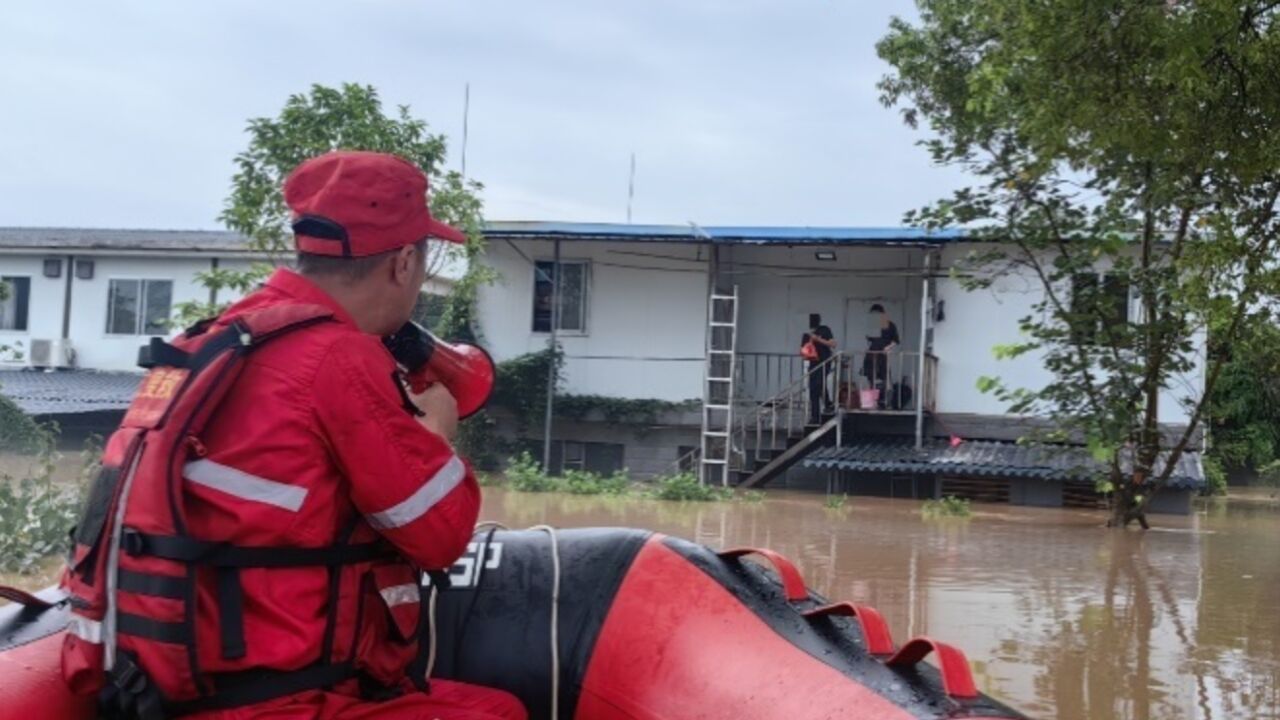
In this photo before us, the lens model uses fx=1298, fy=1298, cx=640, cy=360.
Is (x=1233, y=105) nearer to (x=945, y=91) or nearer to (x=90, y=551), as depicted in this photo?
(x=90, y=551)

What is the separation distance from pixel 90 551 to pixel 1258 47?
460 cm

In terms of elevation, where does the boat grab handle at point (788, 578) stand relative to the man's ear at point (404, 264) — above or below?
below

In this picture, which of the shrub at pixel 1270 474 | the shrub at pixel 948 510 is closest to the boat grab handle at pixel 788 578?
the shrub at pixel 948 510

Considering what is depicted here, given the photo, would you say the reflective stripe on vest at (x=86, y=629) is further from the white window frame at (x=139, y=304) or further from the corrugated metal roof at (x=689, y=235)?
the white window frame at (x=139, y=304)

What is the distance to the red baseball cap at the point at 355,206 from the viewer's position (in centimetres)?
196

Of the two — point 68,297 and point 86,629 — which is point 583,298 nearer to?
point 68,297

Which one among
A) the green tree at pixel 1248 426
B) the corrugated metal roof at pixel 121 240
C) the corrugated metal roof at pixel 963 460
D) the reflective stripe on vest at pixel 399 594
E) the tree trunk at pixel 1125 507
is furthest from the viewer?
the corrugated metal roof at pixel 121 240

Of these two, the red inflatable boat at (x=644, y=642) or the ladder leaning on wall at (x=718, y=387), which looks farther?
the ladder leaning on wall at (x=718, y=387)

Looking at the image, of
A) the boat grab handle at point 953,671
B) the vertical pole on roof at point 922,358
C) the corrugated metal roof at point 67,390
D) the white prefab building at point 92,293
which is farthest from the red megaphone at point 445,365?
the white prefab building at point 92,293

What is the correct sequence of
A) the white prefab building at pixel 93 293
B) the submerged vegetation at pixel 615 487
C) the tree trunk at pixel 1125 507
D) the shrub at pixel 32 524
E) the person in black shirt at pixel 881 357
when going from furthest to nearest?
1. the white prefab building at pixel 93 293
2. the person in black shirt at pixel 881 357
3. the submerged vegetation at pixel 615 487
4. the tree trunk at pixel 1125 507
5. the shrub at pixel 32 524

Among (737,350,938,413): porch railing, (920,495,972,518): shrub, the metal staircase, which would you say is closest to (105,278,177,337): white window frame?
(737,350,938,413): porch railing

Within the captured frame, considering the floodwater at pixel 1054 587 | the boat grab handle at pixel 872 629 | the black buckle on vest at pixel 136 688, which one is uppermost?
the boat grab handle at pixel 872 629

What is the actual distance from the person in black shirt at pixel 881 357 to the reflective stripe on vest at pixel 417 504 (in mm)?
16081

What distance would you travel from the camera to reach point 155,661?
176 cm
